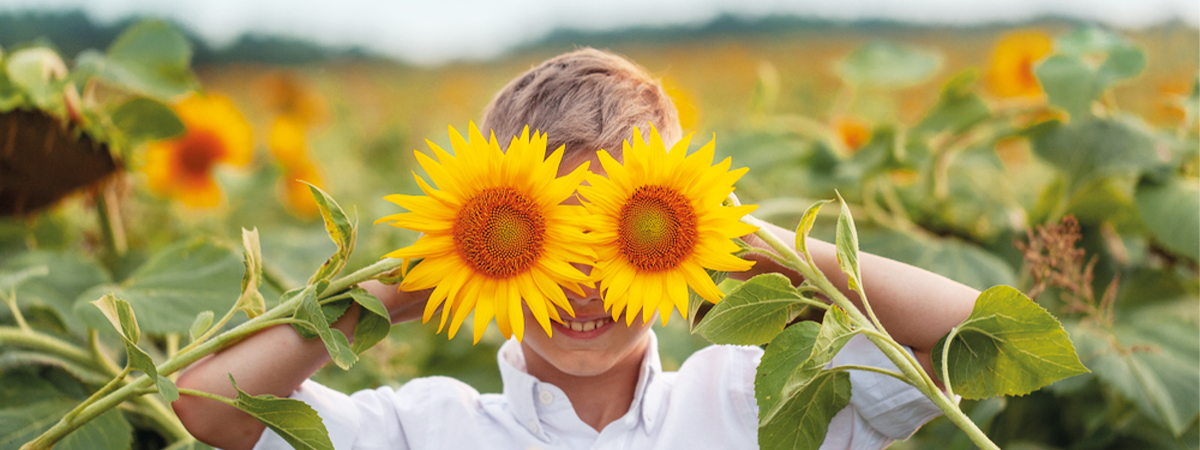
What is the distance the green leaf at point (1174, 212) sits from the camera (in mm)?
1017

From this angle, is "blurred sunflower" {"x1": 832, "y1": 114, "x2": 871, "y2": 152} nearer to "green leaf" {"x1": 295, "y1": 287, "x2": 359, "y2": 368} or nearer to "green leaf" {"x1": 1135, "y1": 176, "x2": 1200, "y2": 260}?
"green leaf" {"x1": 1135, "y1": 176, "x2": 1200, "y2": 260}

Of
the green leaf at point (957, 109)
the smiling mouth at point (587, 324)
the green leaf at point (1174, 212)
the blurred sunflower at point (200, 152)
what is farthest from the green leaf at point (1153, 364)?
the blurred sunflower at point (200, 152)

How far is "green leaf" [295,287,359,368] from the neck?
0.80ft

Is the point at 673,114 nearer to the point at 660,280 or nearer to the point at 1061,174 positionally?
the point at 660,280

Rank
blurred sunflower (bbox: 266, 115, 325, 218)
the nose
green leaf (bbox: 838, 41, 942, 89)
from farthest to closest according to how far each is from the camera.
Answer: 1. blurred sunflower (bbox: 266, 115, 325, 218)
2. green leaf (bbox: 838, 41, 942, 89)
3. the nose

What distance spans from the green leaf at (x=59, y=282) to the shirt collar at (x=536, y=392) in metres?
0.48

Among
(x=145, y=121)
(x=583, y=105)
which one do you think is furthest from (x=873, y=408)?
(x=145, y=121)

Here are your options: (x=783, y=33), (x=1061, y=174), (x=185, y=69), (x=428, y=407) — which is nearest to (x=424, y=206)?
(x=428, y=407)

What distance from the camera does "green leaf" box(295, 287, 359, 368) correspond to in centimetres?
54

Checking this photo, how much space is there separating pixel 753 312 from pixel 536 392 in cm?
29

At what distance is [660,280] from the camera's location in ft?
1.65

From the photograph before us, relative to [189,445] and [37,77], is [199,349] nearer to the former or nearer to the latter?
[189,445]

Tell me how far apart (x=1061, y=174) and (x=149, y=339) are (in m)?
1.23

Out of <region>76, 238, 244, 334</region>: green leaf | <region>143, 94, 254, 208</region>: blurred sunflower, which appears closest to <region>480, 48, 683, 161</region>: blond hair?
<region>76, 238, 244, 334</region>: green leaf
